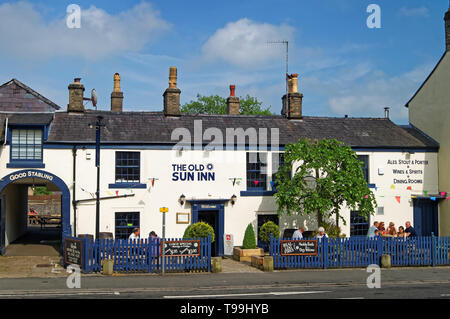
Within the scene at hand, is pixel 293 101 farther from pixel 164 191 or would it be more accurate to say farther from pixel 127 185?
pixel 127 185

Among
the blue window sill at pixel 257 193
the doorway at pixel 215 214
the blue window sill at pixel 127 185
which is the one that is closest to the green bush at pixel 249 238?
the doorway at pixel 215 214

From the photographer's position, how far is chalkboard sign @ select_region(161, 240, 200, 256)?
17.4 metres

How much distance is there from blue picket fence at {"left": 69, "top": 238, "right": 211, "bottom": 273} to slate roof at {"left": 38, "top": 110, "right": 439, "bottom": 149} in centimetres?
608

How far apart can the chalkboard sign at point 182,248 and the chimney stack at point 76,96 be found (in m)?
9.77

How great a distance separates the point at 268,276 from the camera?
1692 centimetres

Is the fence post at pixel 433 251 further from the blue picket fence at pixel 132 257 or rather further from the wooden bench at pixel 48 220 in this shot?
the wooden bench at pixel 48 220

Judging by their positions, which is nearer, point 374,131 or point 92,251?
point 92,251

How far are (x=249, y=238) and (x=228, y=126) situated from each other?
6.29 metres

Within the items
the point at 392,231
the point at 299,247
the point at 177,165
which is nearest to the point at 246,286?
the point at 299,247

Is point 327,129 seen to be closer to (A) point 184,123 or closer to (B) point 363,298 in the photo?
(A) point 184,123

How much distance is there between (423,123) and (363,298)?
51.9ft

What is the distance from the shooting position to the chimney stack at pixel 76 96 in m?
23.6

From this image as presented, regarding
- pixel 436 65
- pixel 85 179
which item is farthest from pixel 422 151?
pixel 85 179

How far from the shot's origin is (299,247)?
1830cm
